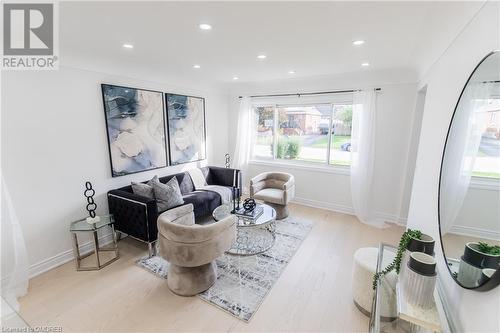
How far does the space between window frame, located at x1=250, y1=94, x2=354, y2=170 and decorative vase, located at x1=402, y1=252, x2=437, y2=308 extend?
10.3 ft

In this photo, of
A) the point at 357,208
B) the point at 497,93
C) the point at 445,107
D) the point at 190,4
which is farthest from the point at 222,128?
the point at 497,93

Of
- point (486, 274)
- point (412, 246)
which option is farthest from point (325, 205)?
point (486, 274)

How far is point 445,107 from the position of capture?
6.02 feet

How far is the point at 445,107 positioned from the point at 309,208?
3031 mm

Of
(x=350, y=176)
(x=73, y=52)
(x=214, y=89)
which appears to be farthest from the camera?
(x=214, y=89)

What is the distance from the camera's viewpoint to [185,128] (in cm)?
423

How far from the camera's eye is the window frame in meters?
4.19

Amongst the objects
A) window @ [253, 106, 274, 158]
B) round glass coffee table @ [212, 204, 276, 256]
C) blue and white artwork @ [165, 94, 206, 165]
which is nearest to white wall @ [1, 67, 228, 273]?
blue and white artwork @ [165, 94, 206, 165]

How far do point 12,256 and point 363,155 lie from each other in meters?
4.76

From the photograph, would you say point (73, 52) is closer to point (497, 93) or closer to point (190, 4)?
point (190, 4)

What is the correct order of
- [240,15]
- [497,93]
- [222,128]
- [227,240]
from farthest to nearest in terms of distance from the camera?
[222,128] → [227,240] → [240,15] → [497,93]

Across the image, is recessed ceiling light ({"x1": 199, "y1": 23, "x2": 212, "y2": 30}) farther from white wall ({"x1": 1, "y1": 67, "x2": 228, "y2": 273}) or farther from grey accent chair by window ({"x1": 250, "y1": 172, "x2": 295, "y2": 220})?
grey accent chair by window ({"x1": 250, "y1": 172, "x2": 295, "y2": 220})

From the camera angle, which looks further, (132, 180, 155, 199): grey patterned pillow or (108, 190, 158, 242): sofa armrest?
(132, 180, 155, 199): grey patterned pillow

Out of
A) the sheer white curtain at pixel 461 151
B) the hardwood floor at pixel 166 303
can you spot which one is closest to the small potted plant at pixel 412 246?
the sheer white curtain at pixel 461 151
